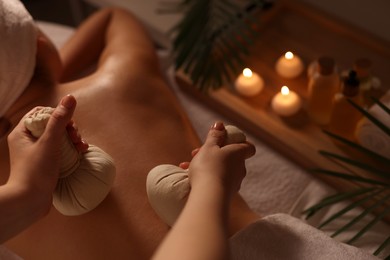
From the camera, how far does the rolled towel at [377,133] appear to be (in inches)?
45.8

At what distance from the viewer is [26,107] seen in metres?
1.17

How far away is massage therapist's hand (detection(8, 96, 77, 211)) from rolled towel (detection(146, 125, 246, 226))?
6.8 inches

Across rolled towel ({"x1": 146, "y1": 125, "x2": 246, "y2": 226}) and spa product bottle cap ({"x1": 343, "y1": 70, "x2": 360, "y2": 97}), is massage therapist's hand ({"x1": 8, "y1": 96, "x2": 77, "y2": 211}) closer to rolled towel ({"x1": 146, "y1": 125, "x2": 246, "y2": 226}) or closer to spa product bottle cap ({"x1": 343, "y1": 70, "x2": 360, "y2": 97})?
rolled towel ({"x1": 146, "y1": 125, "x2": 246, "y2": 226})

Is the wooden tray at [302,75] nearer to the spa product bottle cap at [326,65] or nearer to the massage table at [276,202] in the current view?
the massage table at [276,202]

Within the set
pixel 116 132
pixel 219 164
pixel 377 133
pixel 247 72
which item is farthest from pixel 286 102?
pixel 219 164

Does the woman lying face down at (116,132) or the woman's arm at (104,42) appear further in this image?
the woman's arm at (104,42)

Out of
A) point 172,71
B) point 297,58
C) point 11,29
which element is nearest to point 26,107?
point 11,29

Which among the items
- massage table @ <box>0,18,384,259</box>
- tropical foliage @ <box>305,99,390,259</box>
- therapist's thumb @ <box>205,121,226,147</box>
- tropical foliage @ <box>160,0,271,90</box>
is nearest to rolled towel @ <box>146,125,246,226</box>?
therapist's thumb @ <box>205,121,226,147</box>

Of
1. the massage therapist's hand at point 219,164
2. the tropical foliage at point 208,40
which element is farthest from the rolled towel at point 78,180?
the tropical foliage at point 208,40

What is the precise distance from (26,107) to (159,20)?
683 millimetres

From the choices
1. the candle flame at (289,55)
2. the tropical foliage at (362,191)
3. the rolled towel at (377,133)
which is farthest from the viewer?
the candle flame at (289,55)

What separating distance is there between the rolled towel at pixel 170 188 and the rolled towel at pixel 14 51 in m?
0.42

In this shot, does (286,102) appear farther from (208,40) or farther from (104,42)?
(104,42)

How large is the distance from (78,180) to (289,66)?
0.77m
